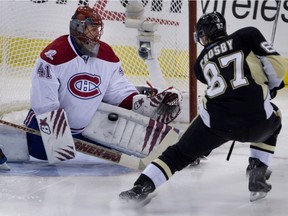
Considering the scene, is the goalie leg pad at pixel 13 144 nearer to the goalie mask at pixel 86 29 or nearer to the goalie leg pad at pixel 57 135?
the goalie leg pad at pixel 57 135

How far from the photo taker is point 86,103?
3508 mm

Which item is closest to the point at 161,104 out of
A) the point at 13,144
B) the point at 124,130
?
the point at 124,130

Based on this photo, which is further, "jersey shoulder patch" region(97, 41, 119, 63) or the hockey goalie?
"jersey shoulder patch" region(97, 41, 119, 63)

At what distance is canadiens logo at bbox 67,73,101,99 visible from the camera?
11.3ft

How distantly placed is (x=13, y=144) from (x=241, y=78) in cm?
127

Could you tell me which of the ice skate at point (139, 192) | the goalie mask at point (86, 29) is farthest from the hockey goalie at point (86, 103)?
the ice skate at point (139, 192)

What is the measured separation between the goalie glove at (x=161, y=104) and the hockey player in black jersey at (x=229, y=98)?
2.51ft

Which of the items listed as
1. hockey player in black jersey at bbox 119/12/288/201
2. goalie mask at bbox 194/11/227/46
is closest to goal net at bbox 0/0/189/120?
goalie mask at bbox 194/11/227/46

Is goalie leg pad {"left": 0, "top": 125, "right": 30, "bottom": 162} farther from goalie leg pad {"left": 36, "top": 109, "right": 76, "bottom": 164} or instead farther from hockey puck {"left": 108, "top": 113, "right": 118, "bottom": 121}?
hockey puck {"left": 108, "top": 113, "right": 118, "bottom": 121}

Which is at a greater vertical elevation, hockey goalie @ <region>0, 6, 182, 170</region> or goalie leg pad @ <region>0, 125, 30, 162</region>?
hockey goalie @ <region>0, 6, 182, 170</region>

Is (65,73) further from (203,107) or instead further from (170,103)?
(203,107)

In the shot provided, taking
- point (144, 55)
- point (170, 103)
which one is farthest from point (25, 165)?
point (144, 55)

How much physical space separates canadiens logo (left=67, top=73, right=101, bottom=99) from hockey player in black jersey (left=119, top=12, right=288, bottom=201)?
2.50 ft

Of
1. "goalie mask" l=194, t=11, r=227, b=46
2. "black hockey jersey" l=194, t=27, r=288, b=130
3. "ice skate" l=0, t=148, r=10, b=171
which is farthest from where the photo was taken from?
"ice skate" l=0, t=148, r=10, b=171
